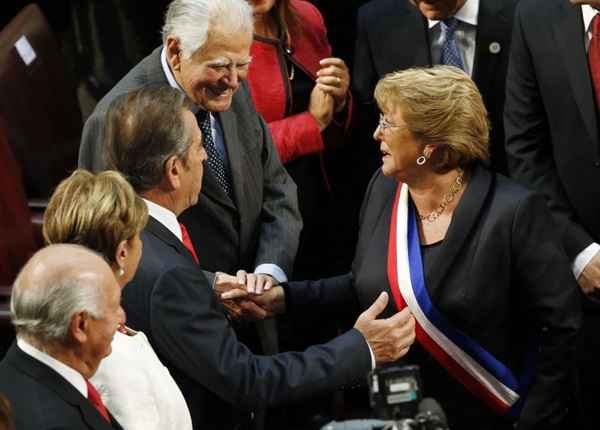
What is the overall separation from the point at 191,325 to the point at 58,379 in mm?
518

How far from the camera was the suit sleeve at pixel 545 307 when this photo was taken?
3.09 m

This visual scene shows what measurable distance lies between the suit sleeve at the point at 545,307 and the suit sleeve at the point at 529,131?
1.69 ft

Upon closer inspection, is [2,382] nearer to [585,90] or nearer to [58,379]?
[58,379]

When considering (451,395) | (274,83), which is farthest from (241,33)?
(451,395)

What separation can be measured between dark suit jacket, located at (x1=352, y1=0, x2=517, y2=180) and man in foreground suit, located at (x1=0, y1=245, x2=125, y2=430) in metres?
1.80

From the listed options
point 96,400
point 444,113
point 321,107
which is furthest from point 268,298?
point 96,400

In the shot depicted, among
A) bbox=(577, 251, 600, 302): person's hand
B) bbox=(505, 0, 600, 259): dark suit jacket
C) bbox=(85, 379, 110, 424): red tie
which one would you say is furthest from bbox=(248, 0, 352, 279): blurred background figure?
bbox=(85, 379, 110, 424): red tie

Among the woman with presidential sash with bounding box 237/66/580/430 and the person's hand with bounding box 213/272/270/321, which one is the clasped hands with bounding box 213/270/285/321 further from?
the woman with presidential sash with bounding box 237/66/580/430

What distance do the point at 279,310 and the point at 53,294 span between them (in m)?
1.23

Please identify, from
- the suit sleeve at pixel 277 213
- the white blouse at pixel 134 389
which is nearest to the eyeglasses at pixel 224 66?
the suit sleeve at pixel 277 213

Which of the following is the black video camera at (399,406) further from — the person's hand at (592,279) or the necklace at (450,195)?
the person's hand at (592,279)

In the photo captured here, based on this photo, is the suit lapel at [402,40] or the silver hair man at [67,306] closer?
the silver hair man at [67,306]

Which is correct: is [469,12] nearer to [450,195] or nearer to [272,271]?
[450,195]

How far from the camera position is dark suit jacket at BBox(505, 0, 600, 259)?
3.56 metres
